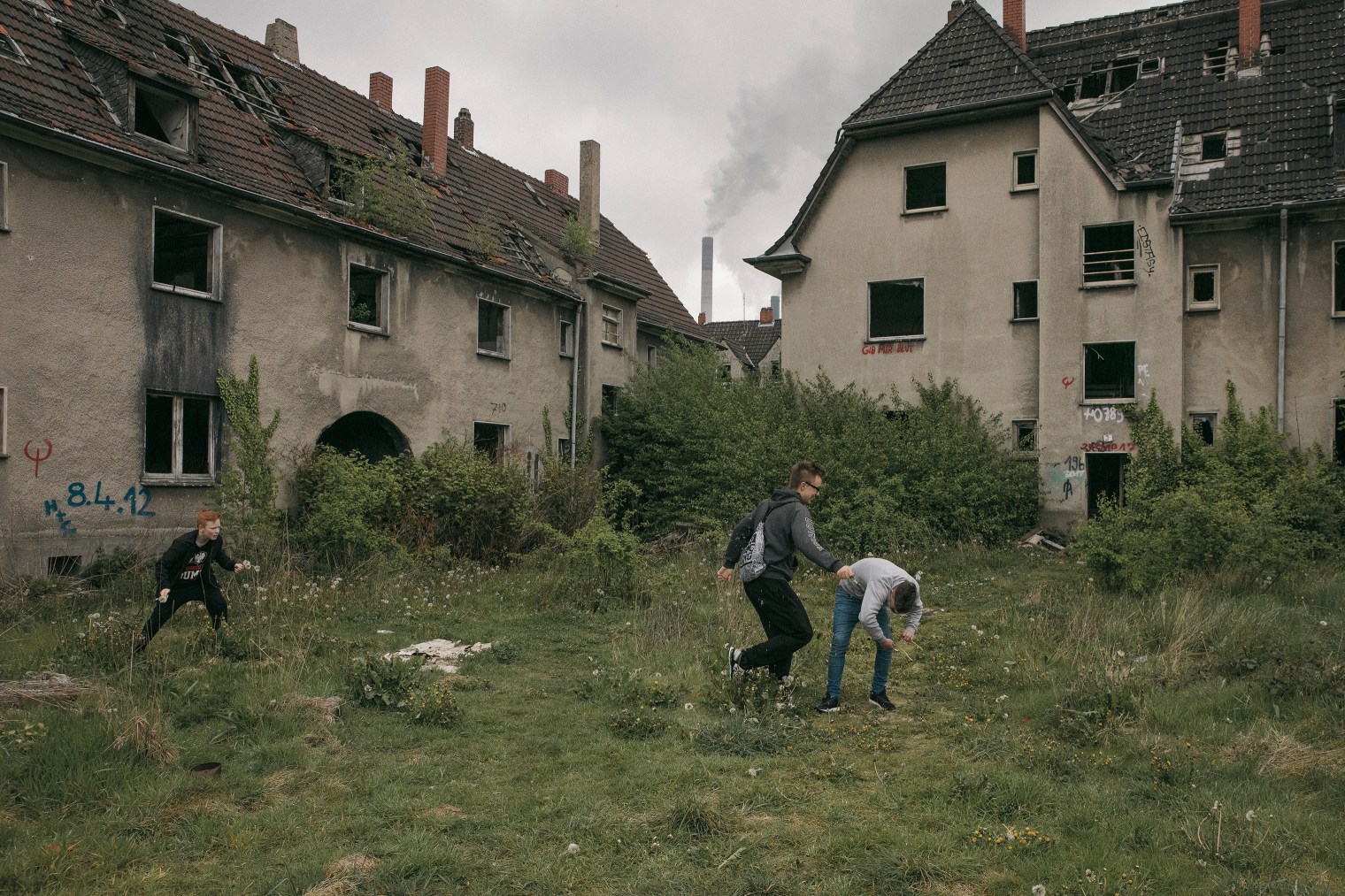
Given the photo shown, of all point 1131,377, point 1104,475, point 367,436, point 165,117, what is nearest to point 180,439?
point 367,436

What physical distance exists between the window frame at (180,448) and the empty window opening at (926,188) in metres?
15.9

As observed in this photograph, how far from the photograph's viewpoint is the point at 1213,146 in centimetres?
2084

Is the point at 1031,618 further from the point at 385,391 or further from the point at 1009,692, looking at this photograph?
the point at 385,391

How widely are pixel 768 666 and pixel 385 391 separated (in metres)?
13.0

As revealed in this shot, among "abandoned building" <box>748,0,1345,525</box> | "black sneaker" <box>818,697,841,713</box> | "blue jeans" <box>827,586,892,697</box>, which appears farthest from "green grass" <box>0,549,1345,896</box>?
"abandoned building" <box>748,0,1345,525</box>

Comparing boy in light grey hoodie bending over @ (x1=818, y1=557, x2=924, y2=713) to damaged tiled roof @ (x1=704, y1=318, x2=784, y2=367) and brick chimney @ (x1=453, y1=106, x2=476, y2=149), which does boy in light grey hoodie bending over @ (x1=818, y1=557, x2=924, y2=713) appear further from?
damaged tiled roof @ (x1=704, y1=318, x2=784, y2=367)

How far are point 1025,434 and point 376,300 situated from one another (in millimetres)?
14508

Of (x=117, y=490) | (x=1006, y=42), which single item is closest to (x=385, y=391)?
(x=117, y=490)

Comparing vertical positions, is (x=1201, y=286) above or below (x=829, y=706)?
above

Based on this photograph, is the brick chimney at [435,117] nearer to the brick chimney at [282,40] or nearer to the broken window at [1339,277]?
the brick chimney at [282,40]

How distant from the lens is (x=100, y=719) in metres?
6.05

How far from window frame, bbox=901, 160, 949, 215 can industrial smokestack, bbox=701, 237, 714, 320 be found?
6545 cm

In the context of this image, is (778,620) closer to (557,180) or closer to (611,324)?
(611,324)

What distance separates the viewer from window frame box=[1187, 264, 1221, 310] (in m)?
20.0
